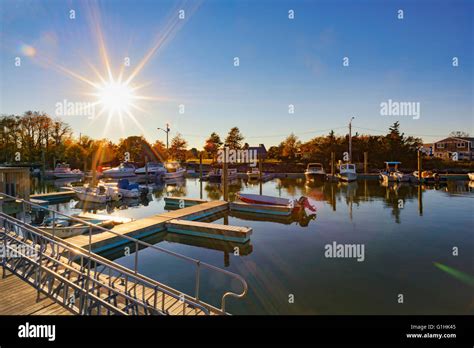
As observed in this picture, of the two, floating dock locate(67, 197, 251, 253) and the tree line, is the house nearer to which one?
the tree line

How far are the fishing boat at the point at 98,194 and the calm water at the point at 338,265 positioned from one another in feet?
34.5

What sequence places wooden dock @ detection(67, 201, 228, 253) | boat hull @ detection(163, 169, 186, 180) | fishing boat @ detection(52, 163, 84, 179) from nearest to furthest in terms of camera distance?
wooden dock @ detection(67, 201, 228, 253) < boat hull @ detection(163, 169, 186, 180) < fishing boat @ detection(52, 163, 84, 179)

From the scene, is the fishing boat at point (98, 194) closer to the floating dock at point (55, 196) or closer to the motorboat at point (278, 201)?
the floating dock at point (55, 196)

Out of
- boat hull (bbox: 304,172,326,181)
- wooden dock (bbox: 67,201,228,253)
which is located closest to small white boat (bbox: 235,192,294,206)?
wooden dock (bbox: 67,201,228,253)

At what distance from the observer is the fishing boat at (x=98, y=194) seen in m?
24.5

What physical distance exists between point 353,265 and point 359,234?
4.34m

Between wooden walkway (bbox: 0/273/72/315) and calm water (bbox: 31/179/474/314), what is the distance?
363 cm

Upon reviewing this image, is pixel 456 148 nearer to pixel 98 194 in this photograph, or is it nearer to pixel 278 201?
pixel 278 201

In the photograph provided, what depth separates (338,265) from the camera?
35.4 ft

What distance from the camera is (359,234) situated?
14.8 metres

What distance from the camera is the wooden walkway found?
5652 millimetres

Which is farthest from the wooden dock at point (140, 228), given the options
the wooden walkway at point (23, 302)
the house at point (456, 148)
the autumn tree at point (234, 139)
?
the house at point (456, 148)

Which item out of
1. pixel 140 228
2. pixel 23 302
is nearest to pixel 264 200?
pixel 140 228
